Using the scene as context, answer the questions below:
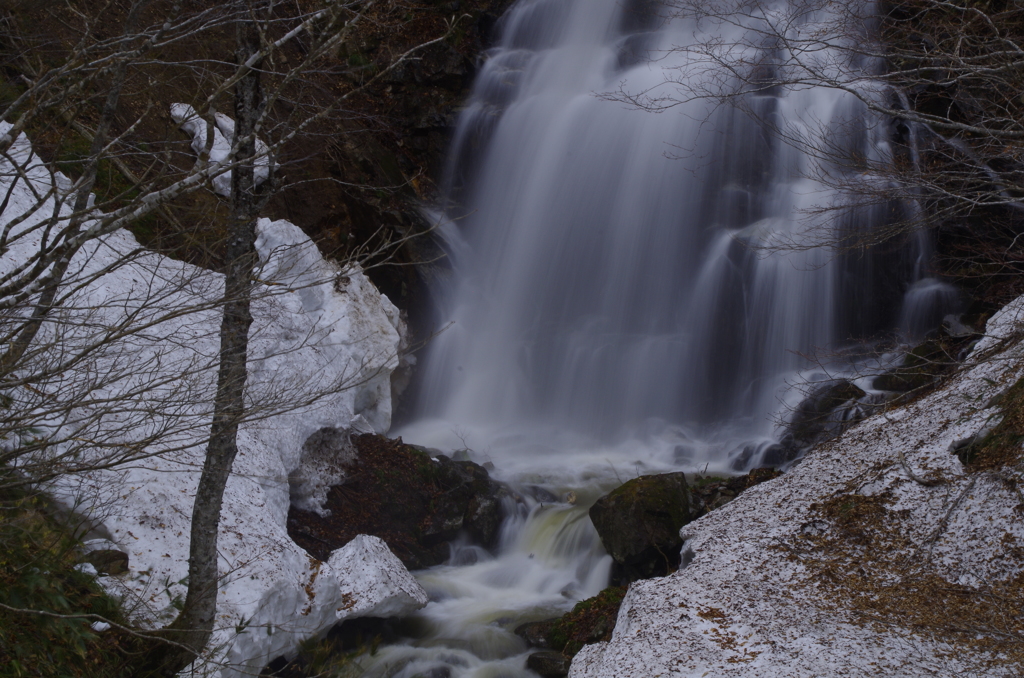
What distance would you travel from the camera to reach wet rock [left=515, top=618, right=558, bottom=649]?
252 inches

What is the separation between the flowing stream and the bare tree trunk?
4.35 m

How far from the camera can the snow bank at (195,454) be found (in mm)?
3576

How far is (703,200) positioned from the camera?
1199 cm

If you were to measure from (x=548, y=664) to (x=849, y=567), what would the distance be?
8.60ft

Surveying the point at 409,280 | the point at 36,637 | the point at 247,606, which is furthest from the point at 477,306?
the point at 36,637

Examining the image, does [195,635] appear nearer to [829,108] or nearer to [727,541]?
[727,541]

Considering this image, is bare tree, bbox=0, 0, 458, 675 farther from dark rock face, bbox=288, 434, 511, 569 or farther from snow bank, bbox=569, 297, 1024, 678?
dark rock face, bbox=288, 434, 511, 569

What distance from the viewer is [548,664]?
5996 millimetres

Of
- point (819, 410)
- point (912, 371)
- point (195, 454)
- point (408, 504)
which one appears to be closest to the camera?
point (195, 454)

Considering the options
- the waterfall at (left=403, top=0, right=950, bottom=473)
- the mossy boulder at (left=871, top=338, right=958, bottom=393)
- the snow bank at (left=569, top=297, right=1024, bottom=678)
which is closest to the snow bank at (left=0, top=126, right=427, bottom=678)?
the snow bank at (left=569, top=297, right=1024, bottom=678)

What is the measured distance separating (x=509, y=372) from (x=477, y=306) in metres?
1.46

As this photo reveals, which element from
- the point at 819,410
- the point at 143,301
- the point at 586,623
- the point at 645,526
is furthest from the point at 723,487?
the point at 143,301

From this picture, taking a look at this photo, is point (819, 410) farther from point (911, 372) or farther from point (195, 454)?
point (195, 454)

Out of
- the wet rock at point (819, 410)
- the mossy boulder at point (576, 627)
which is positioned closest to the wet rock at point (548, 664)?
the mossy boulder at point (576, 627)
